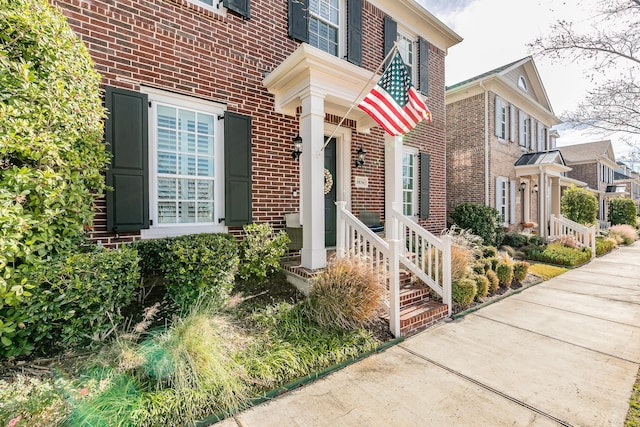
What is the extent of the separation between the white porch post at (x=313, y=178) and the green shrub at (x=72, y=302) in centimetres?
228

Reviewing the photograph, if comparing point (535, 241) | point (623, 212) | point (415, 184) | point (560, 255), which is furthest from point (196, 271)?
point (623, 212)

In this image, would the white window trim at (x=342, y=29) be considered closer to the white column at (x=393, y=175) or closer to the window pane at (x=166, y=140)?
the white column at (x=393, y=175)

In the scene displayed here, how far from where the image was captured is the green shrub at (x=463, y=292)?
4820 mm

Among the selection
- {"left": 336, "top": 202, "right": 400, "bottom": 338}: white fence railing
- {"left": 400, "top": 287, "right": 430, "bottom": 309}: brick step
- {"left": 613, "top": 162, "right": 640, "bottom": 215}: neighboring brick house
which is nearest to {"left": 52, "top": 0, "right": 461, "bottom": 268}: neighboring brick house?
{"left": 336, "top": 202, "right": 400, "bottom": 338}: white fence railing

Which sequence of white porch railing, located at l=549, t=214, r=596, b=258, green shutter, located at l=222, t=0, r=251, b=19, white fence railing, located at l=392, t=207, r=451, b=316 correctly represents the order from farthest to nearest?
1. white porch railing, located at l=549, t=214, r=596, b=258
2. green shutter, located at l=222, t=0, r=251, b=19
3. white fence railing, located at l=392, t=207, r=451, b=316

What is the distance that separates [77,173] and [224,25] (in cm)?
331

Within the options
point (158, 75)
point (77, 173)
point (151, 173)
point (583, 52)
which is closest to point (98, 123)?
point (77, 173)

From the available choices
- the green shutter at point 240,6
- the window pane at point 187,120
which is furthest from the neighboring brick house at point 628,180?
the window pane at point 187,120

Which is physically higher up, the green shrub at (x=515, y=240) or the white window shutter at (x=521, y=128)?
the white window shutter at (x=521, y=128)

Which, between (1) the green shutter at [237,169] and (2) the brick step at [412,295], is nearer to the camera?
(2) the brick step at [412,295]

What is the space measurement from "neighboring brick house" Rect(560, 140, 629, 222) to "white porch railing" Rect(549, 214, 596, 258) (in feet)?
51.9

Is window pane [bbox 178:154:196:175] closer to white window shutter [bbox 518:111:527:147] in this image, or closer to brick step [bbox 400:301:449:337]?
brick step [bbox 400:301:449:337]

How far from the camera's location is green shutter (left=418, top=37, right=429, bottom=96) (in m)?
7.82

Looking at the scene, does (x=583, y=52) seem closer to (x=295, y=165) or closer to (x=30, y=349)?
(x=295, y=165)
